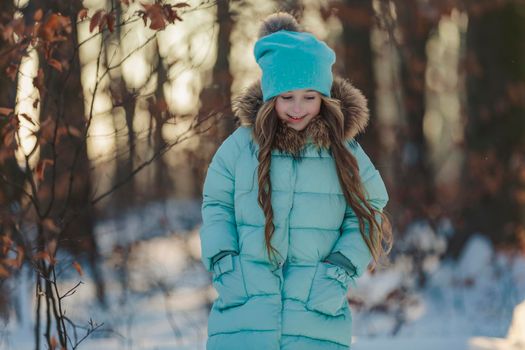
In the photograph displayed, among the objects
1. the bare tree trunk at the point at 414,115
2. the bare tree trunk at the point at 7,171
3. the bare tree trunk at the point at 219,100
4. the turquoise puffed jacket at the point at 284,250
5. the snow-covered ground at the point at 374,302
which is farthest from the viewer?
the bare tree trunk at the point at 414,115

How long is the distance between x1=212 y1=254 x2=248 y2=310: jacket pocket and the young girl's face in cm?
63

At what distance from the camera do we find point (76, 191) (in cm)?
1134

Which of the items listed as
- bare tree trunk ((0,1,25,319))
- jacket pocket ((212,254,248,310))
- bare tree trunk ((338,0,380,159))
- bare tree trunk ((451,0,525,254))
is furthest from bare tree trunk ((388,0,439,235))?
jacket pocket ((212,254,248,310))

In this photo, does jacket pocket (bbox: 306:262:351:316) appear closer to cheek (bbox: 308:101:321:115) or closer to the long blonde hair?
the long blonde hair

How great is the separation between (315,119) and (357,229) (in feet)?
1.68

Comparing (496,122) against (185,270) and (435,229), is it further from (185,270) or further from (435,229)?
(185,270)

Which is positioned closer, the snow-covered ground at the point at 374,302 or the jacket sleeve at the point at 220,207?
the jacket sleeve at the point at 220,207

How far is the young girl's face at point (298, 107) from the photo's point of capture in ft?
13.1

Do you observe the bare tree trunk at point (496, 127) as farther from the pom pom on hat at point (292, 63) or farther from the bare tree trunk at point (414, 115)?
the pom pom on hat at point (292, 63)

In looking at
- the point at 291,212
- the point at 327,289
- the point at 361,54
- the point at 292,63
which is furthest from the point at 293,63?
the point at 361,54

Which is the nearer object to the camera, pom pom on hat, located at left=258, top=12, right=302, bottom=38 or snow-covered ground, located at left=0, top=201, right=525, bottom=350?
pom pom on hat, located at left=258, top=12, right=302, bottom=38

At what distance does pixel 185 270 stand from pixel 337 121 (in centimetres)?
850

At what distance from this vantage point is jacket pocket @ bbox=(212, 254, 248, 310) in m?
3.91

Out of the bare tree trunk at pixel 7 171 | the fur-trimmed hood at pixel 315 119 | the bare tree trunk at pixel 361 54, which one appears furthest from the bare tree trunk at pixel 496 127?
the fur-trimmed hood at pixel 315 119
